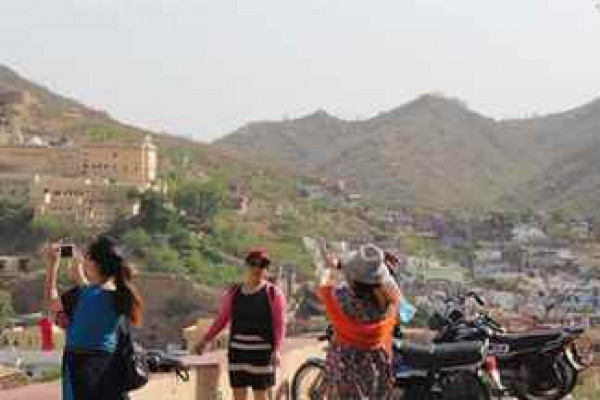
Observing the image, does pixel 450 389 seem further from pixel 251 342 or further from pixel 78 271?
pixel 78 271

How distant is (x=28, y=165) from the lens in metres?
87.9

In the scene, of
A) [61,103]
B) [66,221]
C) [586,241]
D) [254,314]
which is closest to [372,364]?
[254,314]

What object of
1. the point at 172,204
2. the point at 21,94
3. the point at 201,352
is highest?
the point at 21,94

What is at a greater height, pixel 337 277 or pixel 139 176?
pixel 139 176

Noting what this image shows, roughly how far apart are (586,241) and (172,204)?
3827 centimetres

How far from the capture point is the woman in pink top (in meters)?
6.66

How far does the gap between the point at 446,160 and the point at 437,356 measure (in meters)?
166

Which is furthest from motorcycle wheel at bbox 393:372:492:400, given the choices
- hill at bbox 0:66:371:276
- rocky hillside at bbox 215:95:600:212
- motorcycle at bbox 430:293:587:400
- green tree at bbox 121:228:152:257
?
rocky hillside at bbox 215:95:600:212

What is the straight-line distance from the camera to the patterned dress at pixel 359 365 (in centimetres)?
566

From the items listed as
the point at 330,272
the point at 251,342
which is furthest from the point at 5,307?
the point at 330,272

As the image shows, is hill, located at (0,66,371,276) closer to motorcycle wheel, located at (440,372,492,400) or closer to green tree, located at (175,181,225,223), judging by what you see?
green tree, located at (175,181,225,223)

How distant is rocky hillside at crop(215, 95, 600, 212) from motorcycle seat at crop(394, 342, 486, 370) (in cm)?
12514

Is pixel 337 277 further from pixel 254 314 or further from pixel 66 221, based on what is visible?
pixel 66 221

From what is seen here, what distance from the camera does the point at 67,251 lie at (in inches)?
208
